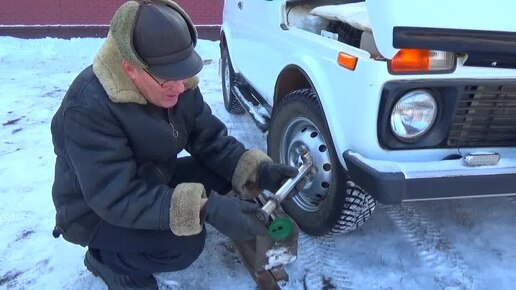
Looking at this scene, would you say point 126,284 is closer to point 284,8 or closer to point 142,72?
point 142,72

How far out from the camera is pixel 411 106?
6.41ft

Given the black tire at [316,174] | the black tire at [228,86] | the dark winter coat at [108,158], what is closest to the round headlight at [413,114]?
the black tire at [316,174]

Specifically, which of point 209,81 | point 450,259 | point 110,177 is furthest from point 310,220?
point 209,81

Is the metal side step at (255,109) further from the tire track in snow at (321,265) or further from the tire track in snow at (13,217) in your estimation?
the tire track in snow at (13,217)

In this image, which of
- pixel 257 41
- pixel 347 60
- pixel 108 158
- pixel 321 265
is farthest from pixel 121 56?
pixel 257 41

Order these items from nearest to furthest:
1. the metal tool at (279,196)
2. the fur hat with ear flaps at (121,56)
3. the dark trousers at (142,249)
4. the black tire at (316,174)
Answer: the fur hat with ear flaps at (121,56)
the metal tool at (279,196)
the dark trousers at (142,249)
the black tire at (316,174)

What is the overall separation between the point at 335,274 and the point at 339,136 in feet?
2.55

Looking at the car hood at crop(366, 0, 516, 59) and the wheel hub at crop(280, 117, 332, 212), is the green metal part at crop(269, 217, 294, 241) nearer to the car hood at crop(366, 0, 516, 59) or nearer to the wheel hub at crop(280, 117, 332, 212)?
the wheel hub at crop(280, 117, 332, 212)

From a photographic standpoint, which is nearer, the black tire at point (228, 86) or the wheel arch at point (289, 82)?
the wheel arch at point (289, 82)

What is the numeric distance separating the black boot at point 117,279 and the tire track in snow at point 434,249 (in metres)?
1.47

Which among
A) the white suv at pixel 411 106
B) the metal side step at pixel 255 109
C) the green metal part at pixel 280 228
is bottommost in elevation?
the metal side step at pixel 255 109

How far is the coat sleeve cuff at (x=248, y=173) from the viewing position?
2238mm

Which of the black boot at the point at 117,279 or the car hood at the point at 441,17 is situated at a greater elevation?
the car hood at the point at 441,17

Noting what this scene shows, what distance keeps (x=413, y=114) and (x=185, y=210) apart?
104 centimetres
